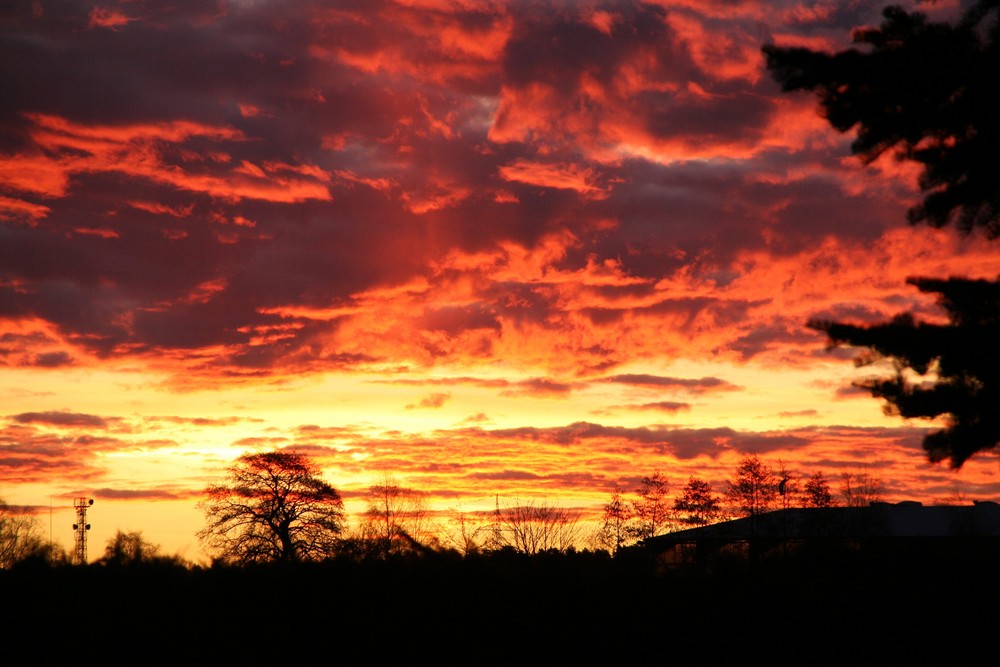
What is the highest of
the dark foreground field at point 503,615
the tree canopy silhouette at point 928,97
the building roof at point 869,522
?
the tree canopy silhouette at point 928,97

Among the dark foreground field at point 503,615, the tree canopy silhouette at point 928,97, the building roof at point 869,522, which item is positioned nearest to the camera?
the tree canopy silhouette at point 928,97

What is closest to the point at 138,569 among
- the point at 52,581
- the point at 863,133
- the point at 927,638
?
the point at 52,581

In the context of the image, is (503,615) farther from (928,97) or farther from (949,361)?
(928,97)

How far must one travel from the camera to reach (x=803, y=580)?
1489 centimetres

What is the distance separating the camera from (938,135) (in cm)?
786

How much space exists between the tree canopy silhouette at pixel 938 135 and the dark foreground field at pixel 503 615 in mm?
6297

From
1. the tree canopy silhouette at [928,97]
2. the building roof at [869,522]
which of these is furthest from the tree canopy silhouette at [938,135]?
the building roof at [869,522]

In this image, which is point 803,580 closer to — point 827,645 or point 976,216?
point 827,645

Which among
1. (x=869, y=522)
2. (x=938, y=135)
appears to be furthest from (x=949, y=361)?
(x=869, y=522)

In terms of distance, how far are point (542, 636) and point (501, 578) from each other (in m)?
1.63

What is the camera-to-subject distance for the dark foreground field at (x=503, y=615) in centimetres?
1355

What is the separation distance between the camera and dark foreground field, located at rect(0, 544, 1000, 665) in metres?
13.6

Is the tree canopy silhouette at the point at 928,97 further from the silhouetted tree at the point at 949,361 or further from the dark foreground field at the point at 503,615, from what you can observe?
the dark foreground field at the point at 503,615

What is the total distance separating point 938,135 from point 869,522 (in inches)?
2178
